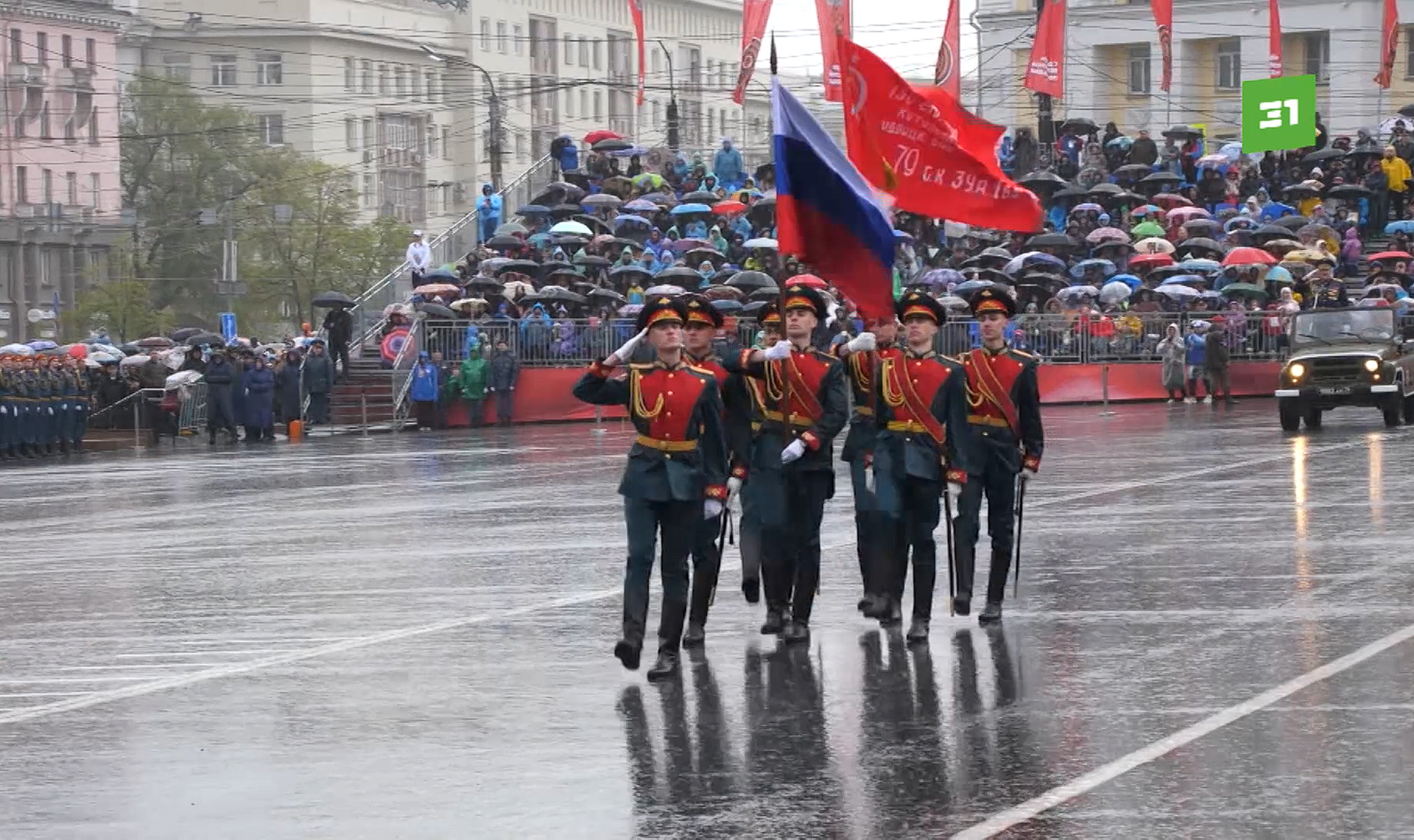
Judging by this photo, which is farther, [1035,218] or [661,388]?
[1035,218]

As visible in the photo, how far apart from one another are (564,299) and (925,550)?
29146 millimetres

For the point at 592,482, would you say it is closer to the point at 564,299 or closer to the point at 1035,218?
the point at 1035,218

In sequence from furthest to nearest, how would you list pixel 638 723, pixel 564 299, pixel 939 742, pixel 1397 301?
pixel 564 299 → pixel 1397 301 → pixel 638 723 → pixel 939 742

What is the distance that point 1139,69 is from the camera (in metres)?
78.7

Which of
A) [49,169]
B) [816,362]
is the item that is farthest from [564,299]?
[49,169]

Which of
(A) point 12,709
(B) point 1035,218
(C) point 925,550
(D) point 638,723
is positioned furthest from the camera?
(B) point 1035,218

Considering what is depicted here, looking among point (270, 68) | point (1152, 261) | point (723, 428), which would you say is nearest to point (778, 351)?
point (723, 428)

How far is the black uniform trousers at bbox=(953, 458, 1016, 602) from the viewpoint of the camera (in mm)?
12727

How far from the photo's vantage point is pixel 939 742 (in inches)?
363

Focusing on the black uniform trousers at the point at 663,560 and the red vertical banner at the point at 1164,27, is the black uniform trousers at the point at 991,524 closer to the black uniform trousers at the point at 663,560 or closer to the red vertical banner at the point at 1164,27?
the black uniform trousers at the point at 663,560

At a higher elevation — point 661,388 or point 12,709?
point 661,388

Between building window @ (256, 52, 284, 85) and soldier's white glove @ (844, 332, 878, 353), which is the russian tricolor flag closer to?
soldier's white glove @ (844, 332, 878, 353)
